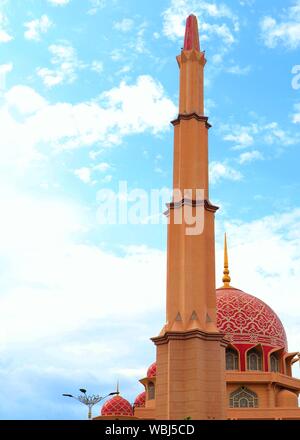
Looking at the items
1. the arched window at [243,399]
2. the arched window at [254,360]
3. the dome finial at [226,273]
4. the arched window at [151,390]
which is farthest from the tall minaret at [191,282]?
the dome finial at [226,273]

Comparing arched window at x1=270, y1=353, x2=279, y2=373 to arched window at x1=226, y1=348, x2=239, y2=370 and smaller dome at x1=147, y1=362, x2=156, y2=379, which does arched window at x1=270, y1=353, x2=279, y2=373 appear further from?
smaller dome at x1=147, y1=362, x2=156, y2=379

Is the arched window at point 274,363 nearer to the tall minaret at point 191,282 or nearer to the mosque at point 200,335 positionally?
the mosque at point 200,335

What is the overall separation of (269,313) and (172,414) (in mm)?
16546

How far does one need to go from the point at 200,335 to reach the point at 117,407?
1611 centimetres

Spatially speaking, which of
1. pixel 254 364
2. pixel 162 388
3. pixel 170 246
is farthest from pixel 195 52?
pixel 254 364

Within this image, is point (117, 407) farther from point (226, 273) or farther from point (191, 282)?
point (191, 282)

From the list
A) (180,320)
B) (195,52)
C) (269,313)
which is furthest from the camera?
(269,313)

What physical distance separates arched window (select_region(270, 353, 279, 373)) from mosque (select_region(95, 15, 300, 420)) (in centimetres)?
6

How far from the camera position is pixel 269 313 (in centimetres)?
3844

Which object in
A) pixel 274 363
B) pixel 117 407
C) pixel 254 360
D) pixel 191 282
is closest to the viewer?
pixel 191 282

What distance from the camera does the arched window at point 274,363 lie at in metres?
36.6

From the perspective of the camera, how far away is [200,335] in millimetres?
24219

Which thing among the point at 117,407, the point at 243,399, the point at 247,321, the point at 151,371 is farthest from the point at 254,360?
the point at 117,407

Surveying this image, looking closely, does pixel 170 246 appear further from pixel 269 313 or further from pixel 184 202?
pixel 269 313
